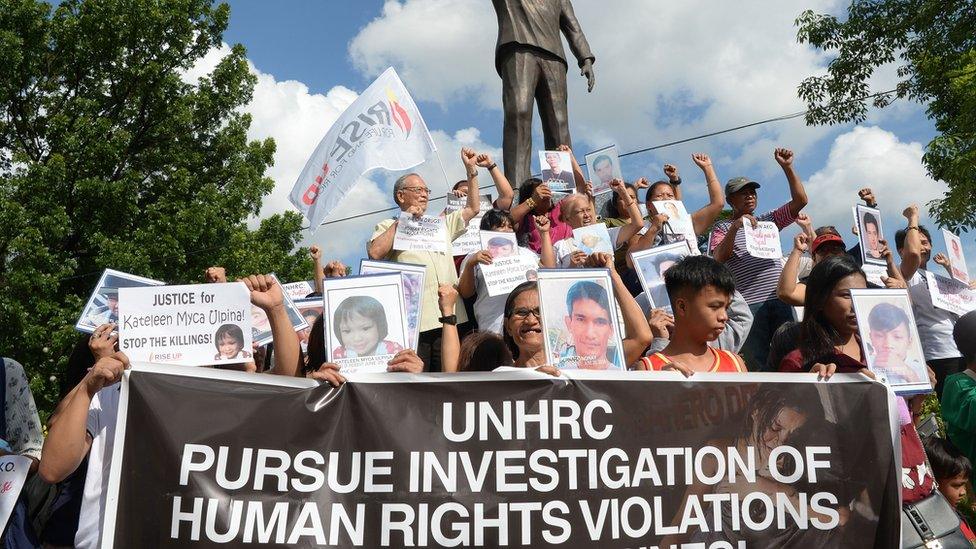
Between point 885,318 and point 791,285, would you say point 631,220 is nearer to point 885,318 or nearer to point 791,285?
point 791,285

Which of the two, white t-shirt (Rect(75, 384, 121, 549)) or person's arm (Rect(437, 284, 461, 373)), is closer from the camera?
white t-shirt (Rect(75, 384, 121, 549))

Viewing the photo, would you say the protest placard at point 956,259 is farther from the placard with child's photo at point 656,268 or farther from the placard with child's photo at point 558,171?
the placard with child's photo at point 558,171

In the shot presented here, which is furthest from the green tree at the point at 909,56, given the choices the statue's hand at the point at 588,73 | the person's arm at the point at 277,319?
the person's arm at the point at 277,319

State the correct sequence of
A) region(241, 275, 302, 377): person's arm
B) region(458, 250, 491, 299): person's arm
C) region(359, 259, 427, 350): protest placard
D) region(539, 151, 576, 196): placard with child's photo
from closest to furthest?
region(241, 275, 302, 377): person's arm → region(359, 259, 427, 350): protest placard → region(458, 250, 491, 299): person's arm → region(539, 151, 576, 196): placard with child's photo

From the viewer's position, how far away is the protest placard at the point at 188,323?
12.6ft

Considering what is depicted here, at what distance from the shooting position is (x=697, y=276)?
12.6ft

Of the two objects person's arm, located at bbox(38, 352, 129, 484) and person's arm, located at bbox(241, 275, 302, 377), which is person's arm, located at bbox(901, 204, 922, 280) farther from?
person's arm, located at bbox(38, 352, 129, 484)

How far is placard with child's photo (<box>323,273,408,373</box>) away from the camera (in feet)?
13.0

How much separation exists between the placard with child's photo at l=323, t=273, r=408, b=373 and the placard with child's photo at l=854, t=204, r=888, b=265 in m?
3.20

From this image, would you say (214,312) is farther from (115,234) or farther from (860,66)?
(860,66)

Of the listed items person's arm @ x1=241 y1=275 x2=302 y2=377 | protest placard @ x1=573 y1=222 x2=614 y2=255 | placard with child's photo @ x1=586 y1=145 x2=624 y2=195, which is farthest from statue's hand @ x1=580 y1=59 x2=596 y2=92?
person's arm @ x1=241 y1=275 x2=302 y2=377

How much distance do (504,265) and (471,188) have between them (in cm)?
93

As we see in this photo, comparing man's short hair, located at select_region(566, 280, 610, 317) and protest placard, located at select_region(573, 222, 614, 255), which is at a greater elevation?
protest placard, located at select_region(573, 222, 614, 255)

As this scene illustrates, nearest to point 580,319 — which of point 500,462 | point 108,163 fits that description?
point 500,462
